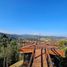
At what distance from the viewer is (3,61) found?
3675 centimetres

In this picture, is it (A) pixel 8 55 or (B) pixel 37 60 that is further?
(A) pixel 8 55

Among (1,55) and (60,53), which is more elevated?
(60,53)

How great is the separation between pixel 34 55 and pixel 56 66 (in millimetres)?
4091

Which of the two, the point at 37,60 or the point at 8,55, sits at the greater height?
the point at 37,60

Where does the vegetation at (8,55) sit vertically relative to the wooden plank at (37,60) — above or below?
below

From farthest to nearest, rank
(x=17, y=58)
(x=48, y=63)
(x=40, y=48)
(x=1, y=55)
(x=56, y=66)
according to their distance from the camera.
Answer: (x=17, y=58)
(x=1, y=55)
(x=56, y=66)
(x=40, y=48)
(x=48, y=63)

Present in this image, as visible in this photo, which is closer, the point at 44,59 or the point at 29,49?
the point at 44,59

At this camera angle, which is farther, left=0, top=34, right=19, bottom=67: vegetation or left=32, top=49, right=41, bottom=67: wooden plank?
left=0, top=34, right=19, bottom=67: vegetation

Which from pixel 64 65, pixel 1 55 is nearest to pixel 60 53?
pixel 64 65

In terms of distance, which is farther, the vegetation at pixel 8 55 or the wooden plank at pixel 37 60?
the vegetation at pixel 8 55

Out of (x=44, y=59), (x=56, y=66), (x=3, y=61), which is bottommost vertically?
(x=3, y=61)

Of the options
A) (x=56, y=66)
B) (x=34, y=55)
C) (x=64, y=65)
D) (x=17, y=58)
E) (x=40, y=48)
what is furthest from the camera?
(x=17, y=58)

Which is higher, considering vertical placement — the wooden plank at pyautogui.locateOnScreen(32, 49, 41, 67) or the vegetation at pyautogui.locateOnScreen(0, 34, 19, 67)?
the wooden plank at pyautogui.locateOnScreen(32, 49, 41, 67)

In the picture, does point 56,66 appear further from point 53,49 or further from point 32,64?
point 32,64
